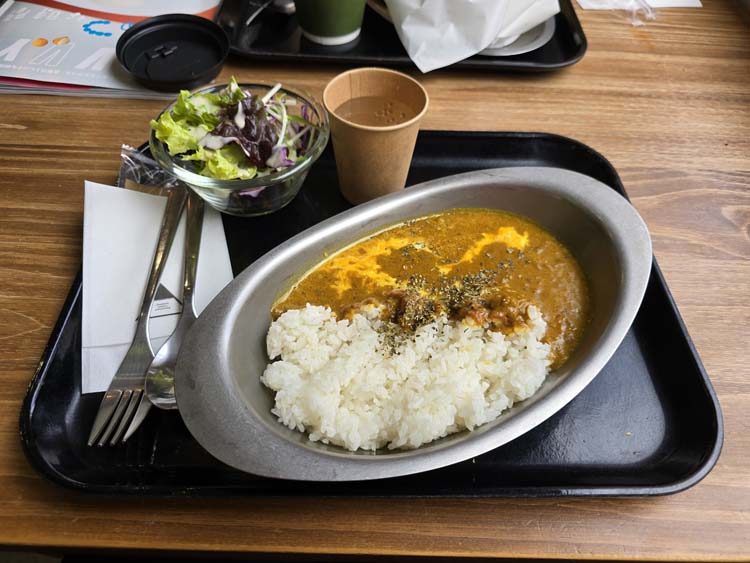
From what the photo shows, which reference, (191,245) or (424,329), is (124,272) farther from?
(424,329)

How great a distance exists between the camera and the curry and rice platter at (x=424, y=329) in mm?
1220

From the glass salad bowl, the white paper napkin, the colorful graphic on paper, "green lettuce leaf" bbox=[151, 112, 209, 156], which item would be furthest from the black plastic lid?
the white paper napkin

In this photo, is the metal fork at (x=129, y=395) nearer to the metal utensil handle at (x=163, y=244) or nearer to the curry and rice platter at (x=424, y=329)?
the metal utensil handle at (x=163, y=244)

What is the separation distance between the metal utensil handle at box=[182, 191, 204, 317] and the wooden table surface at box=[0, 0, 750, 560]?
1.11ft

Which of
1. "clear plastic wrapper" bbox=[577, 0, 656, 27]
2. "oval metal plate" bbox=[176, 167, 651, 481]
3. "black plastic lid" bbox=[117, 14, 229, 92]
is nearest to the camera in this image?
"oval metal plate" bbox=[176, 167, 651, 481]

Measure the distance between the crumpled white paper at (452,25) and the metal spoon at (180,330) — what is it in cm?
107

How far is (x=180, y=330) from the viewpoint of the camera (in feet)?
4.53

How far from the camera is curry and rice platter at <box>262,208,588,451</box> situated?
1.22 metres

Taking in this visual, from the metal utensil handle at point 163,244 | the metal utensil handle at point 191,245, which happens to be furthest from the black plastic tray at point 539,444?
the metal utensil handle at point 191,245

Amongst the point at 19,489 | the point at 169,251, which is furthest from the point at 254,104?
the point at 19,489

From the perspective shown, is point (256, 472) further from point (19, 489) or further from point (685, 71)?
point (685, 71)

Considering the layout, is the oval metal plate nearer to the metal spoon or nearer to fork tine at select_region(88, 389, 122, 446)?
the metal spoon

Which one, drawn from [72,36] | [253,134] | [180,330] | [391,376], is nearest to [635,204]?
[391,376]

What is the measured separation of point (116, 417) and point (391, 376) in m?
0.62
